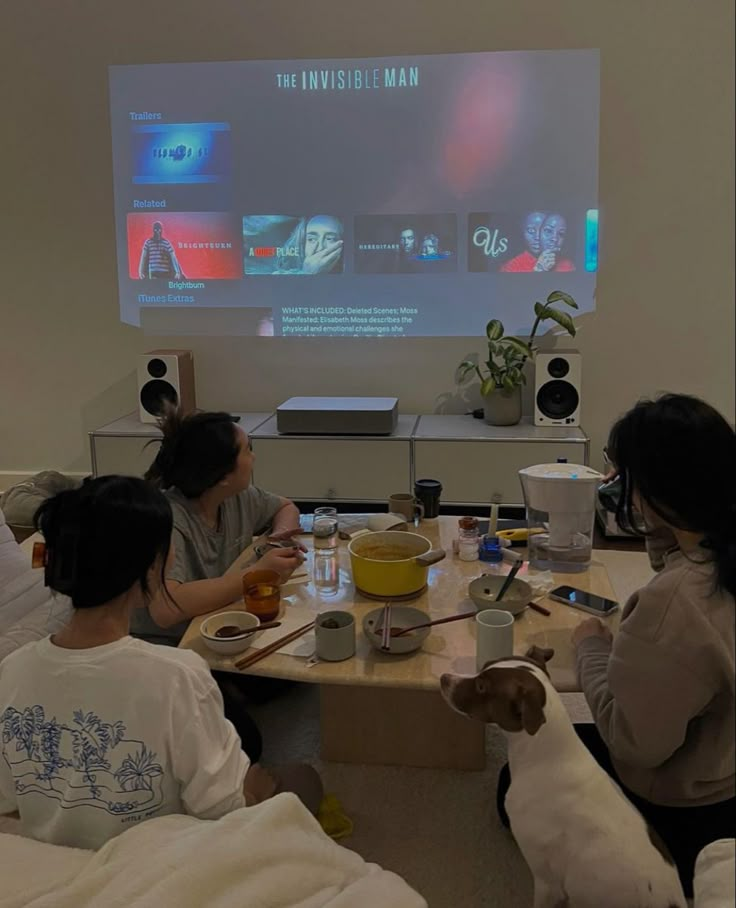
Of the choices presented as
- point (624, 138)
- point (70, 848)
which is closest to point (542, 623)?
point (70, 848)

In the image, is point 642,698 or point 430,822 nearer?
point 642,698

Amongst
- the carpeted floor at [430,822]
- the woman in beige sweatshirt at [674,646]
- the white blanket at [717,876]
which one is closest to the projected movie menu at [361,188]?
the carpeted floor at [430,822]

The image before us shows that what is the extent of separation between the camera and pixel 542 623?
5.53 ft

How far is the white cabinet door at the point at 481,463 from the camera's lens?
3707mm

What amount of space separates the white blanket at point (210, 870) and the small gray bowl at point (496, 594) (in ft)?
1.96

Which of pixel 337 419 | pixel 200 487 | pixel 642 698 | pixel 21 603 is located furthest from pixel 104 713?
pixel 337 419

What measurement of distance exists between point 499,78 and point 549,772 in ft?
11.1

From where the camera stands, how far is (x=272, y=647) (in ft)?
5.28

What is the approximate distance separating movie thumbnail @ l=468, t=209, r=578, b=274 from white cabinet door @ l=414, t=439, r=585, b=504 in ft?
2.94

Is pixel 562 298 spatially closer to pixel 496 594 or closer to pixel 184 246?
pixel 184 246

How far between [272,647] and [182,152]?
3.15 m

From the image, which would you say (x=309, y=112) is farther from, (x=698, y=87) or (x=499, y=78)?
(x=698, y=87)

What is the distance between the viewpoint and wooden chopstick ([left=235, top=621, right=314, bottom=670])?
156 cm

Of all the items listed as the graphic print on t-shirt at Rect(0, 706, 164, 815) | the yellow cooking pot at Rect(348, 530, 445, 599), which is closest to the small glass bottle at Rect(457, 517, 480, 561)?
the yellow cooking pot at Rect(348, 530, 445, 599)
